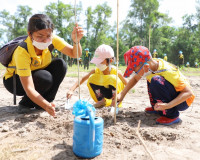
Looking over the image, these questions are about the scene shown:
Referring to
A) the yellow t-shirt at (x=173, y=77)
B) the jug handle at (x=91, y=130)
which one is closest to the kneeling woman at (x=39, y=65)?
the jug handle at (x=91, y=130)

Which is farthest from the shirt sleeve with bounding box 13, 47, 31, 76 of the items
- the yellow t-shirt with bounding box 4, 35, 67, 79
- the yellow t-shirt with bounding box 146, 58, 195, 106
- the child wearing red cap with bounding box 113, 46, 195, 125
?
the yellow t-shirt with bounding box 146, 58, 195, 106

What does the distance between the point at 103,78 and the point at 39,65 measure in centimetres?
96

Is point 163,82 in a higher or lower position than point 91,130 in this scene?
higher

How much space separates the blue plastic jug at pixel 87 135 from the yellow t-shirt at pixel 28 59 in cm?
96

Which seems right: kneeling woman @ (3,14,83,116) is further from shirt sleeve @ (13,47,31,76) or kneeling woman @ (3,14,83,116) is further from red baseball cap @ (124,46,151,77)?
red baseball cap @ (124,46,151,77)

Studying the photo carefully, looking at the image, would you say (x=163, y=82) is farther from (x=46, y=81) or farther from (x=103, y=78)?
(x=46, y=81)

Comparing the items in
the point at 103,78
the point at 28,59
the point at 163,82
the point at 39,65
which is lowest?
the point at 103,78

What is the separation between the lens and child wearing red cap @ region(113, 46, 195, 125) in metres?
2.01

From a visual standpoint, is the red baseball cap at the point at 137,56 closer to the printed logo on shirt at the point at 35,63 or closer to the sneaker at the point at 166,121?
the sneaker at the point at 166,121

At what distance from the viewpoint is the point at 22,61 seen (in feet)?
6.72

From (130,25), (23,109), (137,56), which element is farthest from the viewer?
(130,25)

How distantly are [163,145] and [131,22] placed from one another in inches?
1234

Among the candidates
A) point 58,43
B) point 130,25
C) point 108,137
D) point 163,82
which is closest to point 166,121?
point 163,82

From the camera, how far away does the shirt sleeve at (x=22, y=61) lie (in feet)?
6.56
